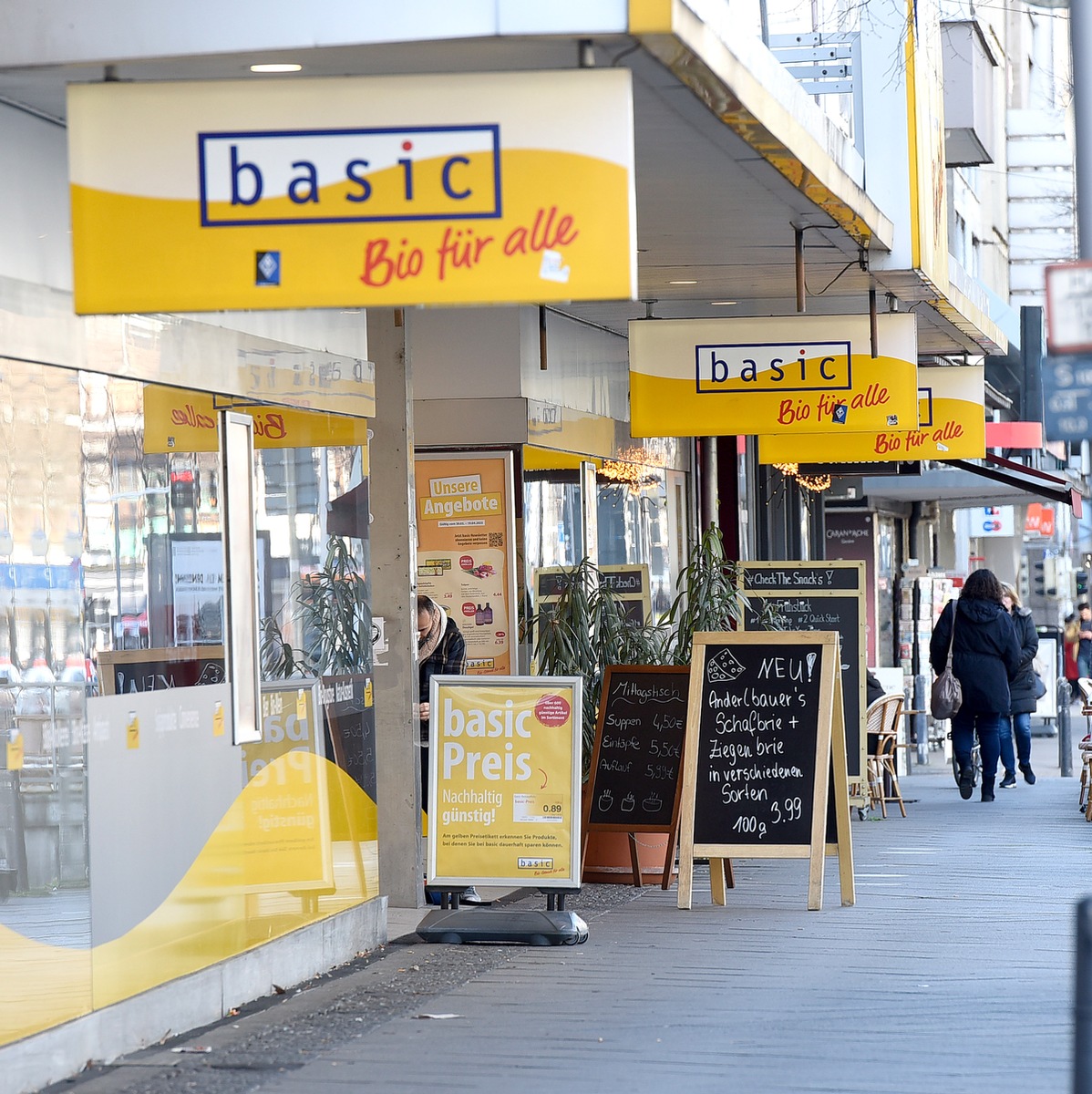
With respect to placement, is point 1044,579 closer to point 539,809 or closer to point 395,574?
point 395,574

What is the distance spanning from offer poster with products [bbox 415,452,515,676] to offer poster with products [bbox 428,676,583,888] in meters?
2.45

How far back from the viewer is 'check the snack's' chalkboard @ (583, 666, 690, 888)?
9820mm

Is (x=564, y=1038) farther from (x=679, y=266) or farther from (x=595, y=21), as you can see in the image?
(x=679, y=266)

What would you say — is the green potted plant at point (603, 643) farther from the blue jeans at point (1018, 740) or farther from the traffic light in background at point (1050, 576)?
the traffic light in background at point (1050, 576)

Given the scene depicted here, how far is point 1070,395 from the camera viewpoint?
15.0ft

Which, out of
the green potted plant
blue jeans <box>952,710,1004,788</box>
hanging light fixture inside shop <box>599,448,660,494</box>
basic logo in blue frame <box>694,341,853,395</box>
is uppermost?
basic logo in blue frame <box>694,341,853,395</box>

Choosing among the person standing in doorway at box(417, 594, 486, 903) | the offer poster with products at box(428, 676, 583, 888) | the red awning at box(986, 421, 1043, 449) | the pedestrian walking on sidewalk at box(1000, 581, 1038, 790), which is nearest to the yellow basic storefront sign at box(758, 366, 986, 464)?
the pedestrian walking on sidewalk at box(1000, 581, 1038, 790)

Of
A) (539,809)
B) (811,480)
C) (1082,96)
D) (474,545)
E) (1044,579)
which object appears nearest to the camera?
(1082,96)

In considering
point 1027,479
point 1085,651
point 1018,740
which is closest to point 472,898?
point 1018,740

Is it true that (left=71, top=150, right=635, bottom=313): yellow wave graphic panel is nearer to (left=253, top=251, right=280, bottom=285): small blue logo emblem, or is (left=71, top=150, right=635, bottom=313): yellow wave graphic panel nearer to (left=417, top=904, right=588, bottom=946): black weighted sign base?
(left=253, top=251, right=280, bottom=285): small blue logo emblem

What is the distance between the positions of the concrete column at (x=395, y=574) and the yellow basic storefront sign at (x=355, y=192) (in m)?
3.89

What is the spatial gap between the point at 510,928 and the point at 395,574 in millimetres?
2012

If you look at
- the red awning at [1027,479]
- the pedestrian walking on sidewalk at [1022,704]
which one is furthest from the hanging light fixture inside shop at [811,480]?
the pedestrian walking on sidewalk at [1022,704]

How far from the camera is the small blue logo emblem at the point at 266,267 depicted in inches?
200
